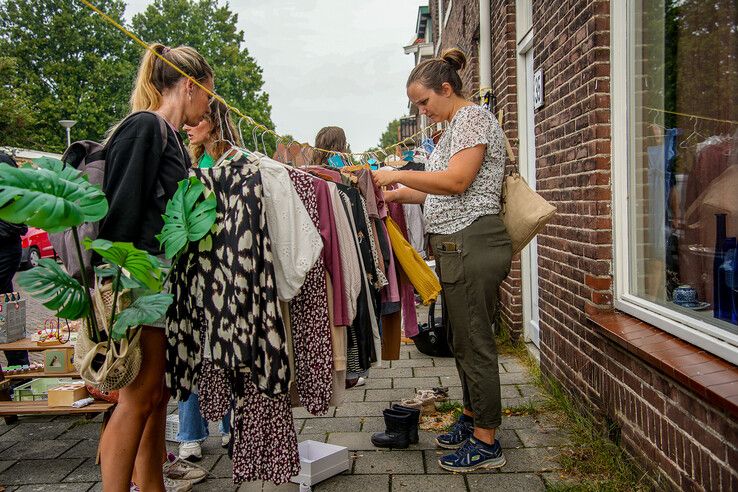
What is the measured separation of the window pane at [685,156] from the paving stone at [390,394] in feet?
6.80

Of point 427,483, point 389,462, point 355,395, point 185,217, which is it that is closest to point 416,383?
point 355,395

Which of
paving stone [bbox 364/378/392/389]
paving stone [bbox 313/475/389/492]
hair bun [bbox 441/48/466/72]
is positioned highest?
hair bun [bbox 441/48/466/72]

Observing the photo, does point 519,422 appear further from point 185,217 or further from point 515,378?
point 185,217

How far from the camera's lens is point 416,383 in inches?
202

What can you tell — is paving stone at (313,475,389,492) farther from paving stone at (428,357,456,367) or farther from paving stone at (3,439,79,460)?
paving stone at (428,357,456,367)

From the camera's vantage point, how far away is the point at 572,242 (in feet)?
12.8

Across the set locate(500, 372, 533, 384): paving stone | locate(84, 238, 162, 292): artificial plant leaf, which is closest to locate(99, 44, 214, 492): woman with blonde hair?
locate(84, 238, 162, 292): artificial plant leaf

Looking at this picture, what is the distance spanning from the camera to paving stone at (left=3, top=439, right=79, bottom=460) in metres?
3.89

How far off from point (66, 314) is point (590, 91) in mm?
2866

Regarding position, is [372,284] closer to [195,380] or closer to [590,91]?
[195,380]

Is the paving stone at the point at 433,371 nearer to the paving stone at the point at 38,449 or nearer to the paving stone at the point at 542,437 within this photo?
the paving stone at the point at 542,437

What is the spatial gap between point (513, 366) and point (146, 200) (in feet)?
12.7

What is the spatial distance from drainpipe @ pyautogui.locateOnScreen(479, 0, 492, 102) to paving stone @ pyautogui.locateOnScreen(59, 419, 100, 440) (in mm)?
4827

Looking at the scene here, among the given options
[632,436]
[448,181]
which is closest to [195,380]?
[448,181]
